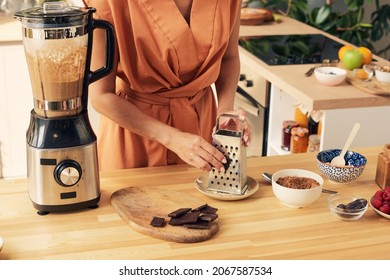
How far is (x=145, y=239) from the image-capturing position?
142 cm

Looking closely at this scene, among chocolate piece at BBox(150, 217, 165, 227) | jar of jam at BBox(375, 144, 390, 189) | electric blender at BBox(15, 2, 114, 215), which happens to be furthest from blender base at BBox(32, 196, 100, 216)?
jar of jam at BBox(375, 144, 390, 189)

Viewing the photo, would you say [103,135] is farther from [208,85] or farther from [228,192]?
[228,192]

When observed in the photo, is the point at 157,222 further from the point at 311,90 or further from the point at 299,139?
the point at 299,139

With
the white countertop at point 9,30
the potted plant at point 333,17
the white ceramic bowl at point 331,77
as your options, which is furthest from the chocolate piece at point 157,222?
the potted plant at point 333,17

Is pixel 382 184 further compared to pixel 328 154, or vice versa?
pixel 328 154

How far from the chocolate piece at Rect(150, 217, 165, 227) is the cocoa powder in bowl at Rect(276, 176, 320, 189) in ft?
1.02

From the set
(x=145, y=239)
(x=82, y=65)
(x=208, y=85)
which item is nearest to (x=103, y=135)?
(x=208, y=85)

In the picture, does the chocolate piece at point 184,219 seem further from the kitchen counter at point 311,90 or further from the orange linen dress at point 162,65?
the kitchen counter at point 311,90

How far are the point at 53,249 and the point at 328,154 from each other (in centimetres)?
75

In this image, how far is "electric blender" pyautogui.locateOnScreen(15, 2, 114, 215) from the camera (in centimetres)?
145

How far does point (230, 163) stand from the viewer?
1595 millimetres

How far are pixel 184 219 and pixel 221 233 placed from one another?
83 mm

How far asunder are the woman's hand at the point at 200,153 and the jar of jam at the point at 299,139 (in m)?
1.37

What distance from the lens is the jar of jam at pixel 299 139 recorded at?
9.70ft
